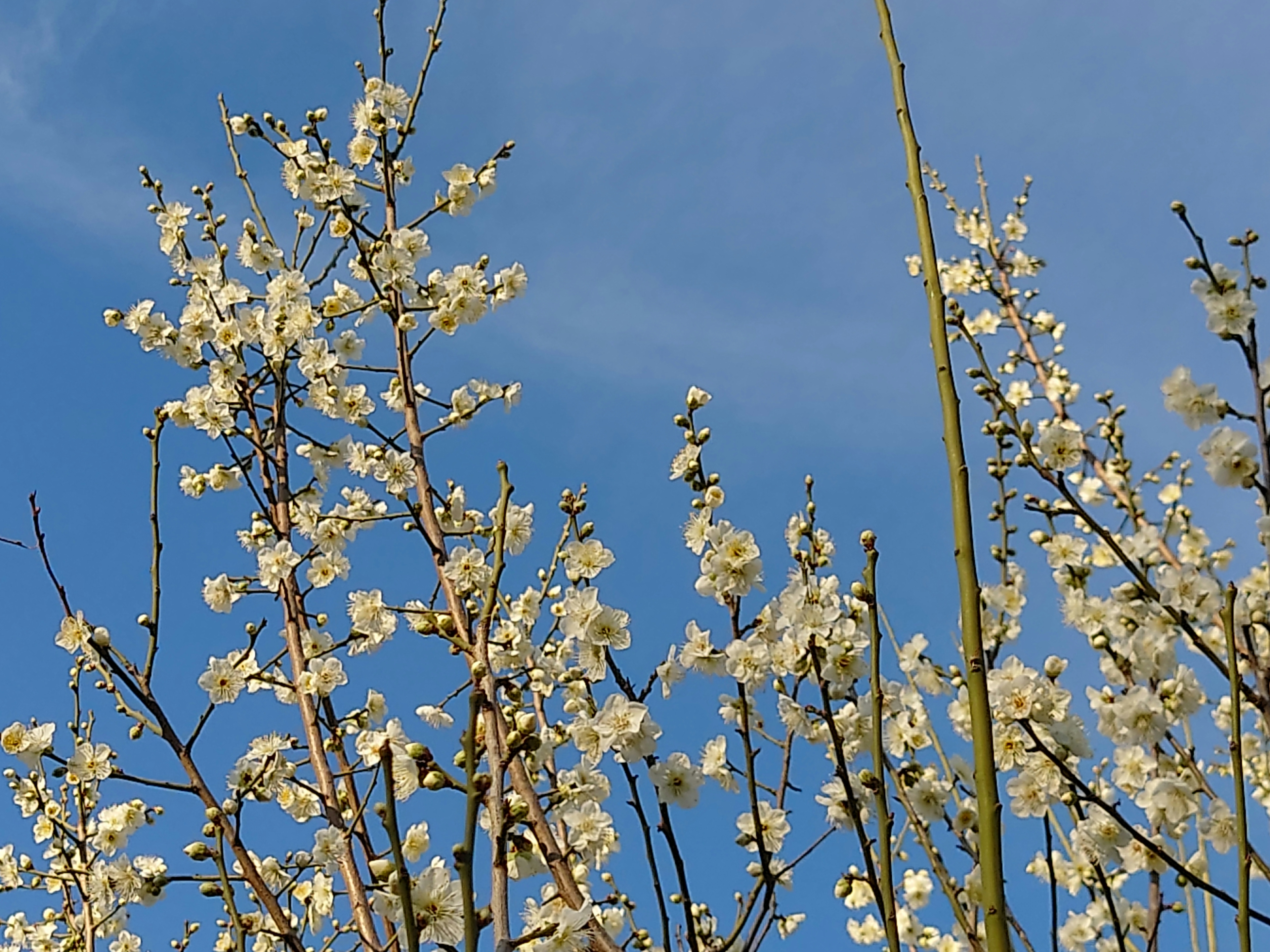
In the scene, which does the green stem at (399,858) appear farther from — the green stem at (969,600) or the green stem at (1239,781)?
the green stem at (1239,781)

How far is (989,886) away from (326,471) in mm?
3376

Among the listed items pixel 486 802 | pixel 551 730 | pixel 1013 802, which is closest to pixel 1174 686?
pixel 1013 802

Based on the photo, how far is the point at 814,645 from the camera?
2344 millimetres

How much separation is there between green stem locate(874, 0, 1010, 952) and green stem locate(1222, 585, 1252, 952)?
1.33ft

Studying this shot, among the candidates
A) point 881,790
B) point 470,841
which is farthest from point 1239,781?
point 470,841

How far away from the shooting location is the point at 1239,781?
4.87ft

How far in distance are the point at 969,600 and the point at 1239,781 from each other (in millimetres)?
653

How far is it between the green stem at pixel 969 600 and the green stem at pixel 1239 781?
404 millimetres

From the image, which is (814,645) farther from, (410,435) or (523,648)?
(410,435)

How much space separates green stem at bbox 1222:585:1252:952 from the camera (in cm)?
134

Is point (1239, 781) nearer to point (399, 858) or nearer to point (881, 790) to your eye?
point (881, 790)

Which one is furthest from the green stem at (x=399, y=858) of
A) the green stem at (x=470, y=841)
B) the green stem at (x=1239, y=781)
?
the green stem at (x=1239, y=781)

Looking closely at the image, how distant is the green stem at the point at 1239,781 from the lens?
134 cm

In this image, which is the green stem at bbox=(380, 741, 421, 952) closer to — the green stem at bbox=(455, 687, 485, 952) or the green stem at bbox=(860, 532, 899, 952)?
the green stem at bbox=(455, 687, 485, 952)
